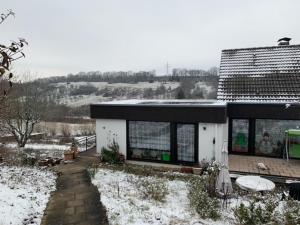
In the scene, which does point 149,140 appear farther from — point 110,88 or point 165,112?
point 110,88

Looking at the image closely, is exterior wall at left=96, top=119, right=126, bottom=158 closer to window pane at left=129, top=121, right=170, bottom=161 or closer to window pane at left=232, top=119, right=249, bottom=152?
window pane at left=129, top=121, right=170, bottom=161

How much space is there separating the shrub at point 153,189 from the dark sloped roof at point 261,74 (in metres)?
6.82

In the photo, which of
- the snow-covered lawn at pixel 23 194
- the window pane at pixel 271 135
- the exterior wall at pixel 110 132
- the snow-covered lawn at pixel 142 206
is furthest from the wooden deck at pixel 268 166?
the snow-covered lawn at pixel 23 194

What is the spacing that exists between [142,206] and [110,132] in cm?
625

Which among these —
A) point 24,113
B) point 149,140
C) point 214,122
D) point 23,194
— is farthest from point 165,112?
point 24,113

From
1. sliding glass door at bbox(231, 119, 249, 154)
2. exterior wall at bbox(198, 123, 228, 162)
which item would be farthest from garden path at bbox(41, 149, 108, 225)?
sliding glass door at bbox(231, 119, 249, 154)

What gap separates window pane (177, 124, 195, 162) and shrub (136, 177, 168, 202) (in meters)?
2.60

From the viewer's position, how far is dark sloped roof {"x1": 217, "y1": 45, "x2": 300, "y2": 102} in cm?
1366

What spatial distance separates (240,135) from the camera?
1341 cm

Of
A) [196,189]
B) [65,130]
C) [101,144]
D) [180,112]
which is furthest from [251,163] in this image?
[65,130]

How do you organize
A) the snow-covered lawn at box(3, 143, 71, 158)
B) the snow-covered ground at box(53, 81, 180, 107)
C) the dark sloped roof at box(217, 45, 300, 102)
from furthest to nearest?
the snow-covered ground at box(53, 81, 180, 107)
the snow-covered lawn at box(3, 143, 71, 158)
the dark sloped roof at box(217, 45, 300, 102)

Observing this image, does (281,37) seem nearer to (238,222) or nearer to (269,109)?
(269,109)

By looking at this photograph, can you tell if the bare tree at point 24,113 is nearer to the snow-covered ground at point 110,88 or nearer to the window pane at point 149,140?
the window pane at point 149,140

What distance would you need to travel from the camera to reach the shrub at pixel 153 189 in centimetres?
787
